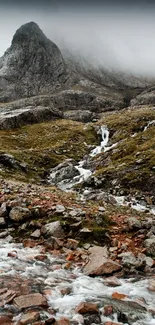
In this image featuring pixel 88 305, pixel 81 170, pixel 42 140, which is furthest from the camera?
pixel 42 140

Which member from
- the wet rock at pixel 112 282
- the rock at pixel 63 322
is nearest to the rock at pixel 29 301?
the rock at pixel 63 322

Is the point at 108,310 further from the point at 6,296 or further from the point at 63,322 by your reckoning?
the point at 6,296

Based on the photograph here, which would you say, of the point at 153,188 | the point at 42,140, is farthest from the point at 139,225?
the point at 42,140

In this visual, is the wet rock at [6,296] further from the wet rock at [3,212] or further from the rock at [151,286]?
the wet rock at [3,212]

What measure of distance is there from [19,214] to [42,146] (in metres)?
66.4

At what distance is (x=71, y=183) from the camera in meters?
49.8

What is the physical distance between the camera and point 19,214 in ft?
64.1

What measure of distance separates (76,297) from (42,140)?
8327cm

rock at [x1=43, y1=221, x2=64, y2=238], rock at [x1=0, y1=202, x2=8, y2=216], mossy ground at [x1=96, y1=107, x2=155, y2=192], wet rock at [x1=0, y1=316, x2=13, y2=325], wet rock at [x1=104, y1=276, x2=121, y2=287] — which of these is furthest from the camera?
mossy ground at [x1=96, y1=107, x2=155, y2=192]

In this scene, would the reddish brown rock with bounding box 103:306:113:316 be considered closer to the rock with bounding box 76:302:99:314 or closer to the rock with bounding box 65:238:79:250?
the rock with bounding box 76:302:99:314

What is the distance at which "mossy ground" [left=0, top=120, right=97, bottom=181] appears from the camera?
56675 millimetres

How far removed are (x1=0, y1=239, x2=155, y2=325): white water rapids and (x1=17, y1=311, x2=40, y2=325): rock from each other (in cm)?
29

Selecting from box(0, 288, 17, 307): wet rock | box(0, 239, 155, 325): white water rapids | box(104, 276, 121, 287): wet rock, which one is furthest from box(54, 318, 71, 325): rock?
box(104, 276, 121, 287): wet rock

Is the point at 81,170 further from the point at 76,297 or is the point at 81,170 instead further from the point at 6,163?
the point at 76,297
